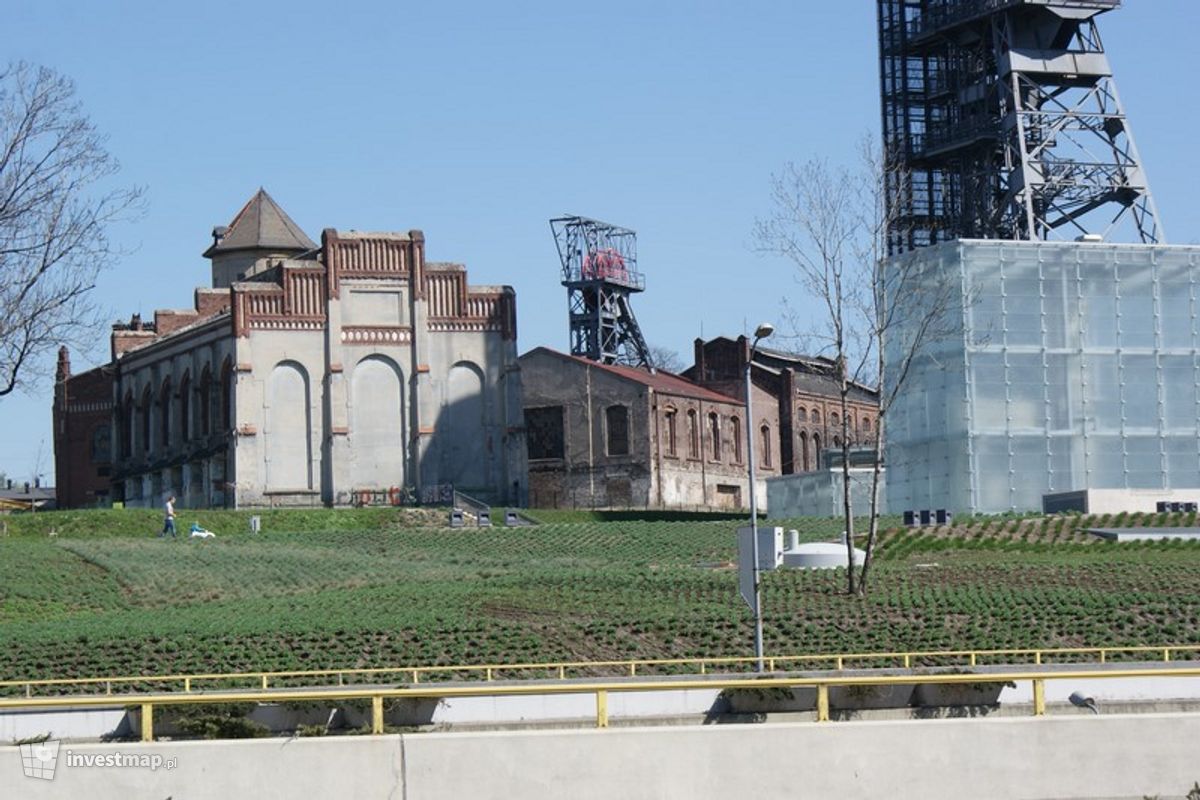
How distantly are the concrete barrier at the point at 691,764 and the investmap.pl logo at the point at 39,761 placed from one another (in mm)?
41

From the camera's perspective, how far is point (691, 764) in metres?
14.9

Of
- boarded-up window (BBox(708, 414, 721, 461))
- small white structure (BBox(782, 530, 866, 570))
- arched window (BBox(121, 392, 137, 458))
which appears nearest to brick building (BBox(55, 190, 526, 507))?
arched window (BBox(121, 392, 137, 458))

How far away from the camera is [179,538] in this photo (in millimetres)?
62438

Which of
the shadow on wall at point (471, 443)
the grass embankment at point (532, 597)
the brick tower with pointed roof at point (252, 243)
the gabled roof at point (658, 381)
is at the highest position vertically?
the brick tower with pointed roof at point (252, 243)

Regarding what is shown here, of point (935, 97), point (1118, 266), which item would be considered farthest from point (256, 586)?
point (935, 97)

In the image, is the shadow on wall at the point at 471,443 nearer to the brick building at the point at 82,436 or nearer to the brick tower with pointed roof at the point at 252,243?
the brick tower with pointed roof at the point at 252,243

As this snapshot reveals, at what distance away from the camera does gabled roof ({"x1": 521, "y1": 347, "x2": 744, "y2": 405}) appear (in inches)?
3802

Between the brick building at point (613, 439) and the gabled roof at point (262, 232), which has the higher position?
the gabled roof at point (262, 232)

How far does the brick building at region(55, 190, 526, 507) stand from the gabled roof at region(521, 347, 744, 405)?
39.5ft

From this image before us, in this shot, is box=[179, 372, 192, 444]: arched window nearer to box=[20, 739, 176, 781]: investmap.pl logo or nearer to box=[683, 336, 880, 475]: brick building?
box=[683, 336, 880, 475]: brick building

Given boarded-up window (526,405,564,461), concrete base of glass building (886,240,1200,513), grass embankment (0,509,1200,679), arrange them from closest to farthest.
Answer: grass embankment (0,509,1200,679) → concrete base of glass building (886,240,1200,513) → boarded-up window (526,405,564,461)

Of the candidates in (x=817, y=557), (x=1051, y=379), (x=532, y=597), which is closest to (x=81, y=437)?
(x=1051, y=379)

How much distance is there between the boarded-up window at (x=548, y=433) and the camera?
9719 centimetres

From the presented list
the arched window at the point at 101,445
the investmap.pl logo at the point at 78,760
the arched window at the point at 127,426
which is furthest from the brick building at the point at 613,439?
the investmap.pl logo at the point at 78,760
